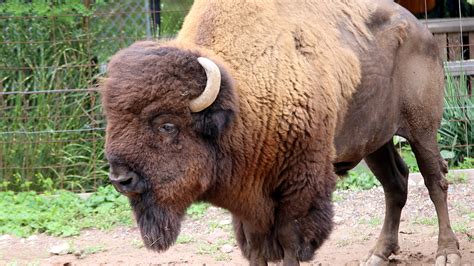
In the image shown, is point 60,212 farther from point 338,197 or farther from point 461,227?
point 461,227

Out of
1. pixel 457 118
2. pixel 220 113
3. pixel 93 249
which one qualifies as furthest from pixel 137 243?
pixel 457 118

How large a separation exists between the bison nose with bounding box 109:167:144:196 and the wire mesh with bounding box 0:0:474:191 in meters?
3.94

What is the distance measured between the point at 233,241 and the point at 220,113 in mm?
2564

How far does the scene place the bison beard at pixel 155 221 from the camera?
4500mm

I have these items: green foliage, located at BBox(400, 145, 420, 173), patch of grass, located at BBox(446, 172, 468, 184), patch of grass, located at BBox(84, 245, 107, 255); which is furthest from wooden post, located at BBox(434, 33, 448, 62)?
patch of grass, located at BBox(84, 245, 107, 255)

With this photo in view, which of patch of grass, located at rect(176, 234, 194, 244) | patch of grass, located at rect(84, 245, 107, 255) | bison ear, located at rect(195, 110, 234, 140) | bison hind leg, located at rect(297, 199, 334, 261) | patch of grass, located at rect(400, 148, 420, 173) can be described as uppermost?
bison ear, located at rect(195, 110, 234, 140)

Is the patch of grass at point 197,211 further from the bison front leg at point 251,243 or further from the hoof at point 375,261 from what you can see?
the bison front leg at point 251,243

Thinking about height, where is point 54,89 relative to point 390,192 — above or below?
above

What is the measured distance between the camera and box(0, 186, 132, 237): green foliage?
7.27 m

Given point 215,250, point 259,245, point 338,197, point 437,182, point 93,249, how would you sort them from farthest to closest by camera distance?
point 338,197, point 93,249, point 215,250, point 437,182, point 259,245

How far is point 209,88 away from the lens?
4.38 meters

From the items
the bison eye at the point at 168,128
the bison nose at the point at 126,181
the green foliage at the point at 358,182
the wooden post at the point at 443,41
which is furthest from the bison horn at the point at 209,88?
the wooden post at the point at 443,41

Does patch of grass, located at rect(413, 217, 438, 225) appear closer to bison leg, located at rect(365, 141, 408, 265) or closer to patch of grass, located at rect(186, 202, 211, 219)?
bison leg, located at rect(365, 141, 408, 265)

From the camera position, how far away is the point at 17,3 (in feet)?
28.6
